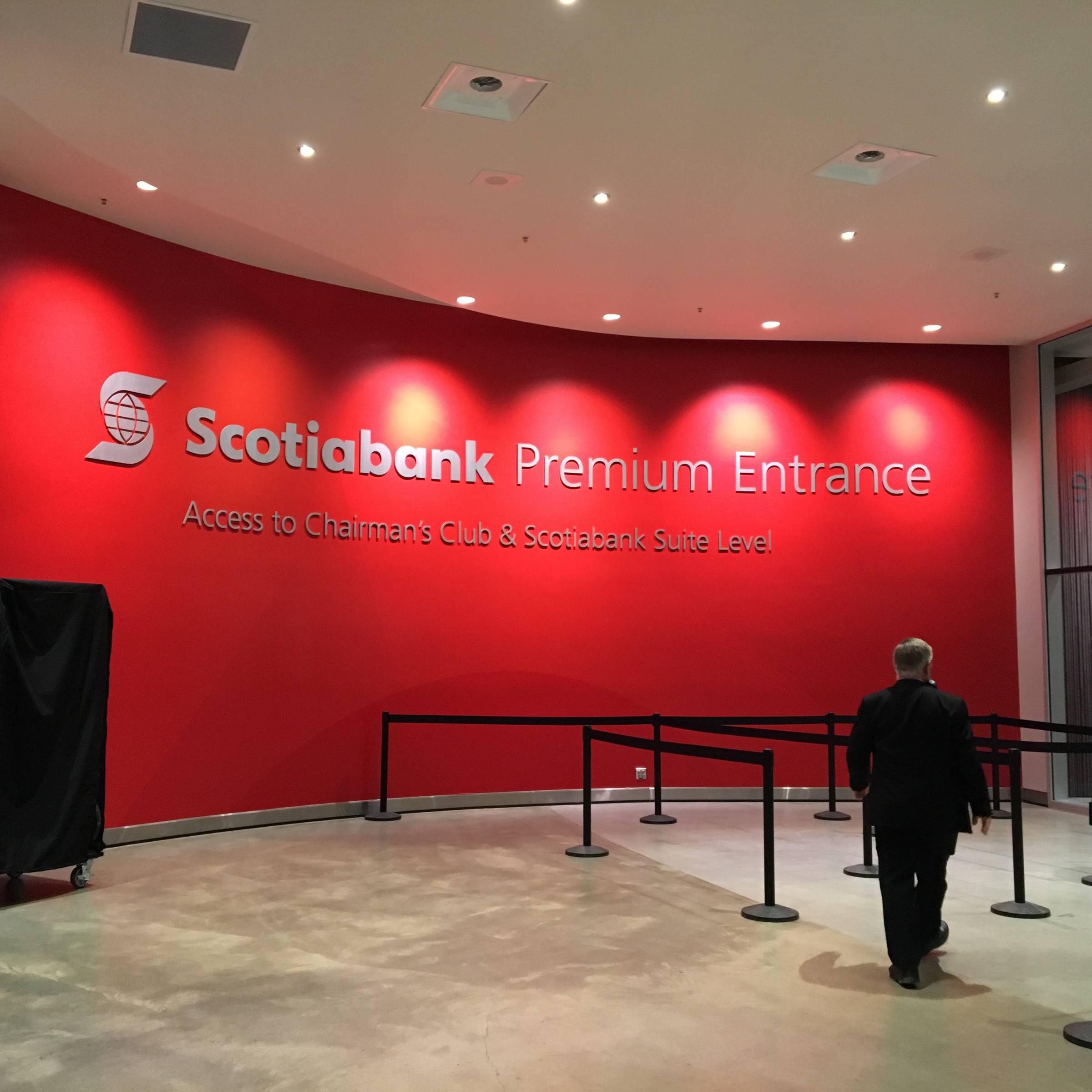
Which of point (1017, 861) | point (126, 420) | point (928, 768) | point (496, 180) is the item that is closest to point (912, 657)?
point (928, 768)

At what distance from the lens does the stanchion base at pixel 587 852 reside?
24.5ft

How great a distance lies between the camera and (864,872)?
22.5 ft

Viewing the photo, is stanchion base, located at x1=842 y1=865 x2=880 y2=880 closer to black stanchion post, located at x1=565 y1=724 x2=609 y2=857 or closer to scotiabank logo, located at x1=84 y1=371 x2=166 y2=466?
black stanchion post, located at x1=565 y1=724 x2=609 y2=857

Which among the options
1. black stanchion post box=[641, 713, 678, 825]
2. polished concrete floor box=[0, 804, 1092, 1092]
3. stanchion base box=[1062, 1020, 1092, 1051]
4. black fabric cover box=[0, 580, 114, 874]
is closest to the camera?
polished concrete floor box=[0, 804, 1092, 1092]

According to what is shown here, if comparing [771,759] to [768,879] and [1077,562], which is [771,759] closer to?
[768,879]

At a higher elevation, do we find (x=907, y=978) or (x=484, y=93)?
(x=484, y=93)

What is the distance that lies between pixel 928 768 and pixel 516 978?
204 centimetres


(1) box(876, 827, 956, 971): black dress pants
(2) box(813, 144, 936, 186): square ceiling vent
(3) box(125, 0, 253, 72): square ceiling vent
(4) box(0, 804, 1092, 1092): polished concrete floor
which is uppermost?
(2) box(813, 144, 936, 186): square ceiling vent

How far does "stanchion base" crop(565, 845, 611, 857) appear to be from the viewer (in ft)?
24.5

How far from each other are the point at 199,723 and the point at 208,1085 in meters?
5.01

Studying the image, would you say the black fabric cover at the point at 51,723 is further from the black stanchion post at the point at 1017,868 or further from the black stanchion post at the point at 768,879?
the black stanchion post at the point at 1017,868

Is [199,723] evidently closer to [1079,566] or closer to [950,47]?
[950,47]

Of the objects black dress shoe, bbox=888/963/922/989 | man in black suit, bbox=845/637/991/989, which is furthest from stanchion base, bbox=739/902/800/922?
black dress shoe, bbox=888/963/922/989

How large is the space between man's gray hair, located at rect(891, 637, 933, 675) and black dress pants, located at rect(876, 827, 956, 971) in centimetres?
72
